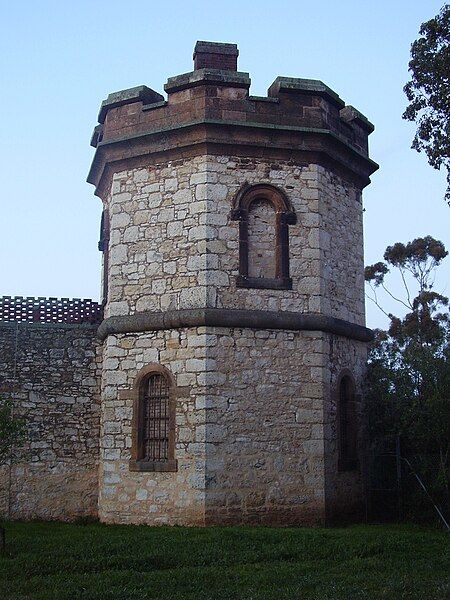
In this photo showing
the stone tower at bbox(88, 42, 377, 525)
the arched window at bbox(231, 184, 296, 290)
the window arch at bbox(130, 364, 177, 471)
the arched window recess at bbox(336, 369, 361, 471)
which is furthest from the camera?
the arched window recess at bbox(336, 369, 361, 471)

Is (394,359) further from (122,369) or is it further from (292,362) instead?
(122,369)

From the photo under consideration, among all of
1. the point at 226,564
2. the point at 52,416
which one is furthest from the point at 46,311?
the point at 226,564

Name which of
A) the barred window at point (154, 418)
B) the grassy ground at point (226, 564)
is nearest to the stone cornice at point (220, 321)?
the barred window at point (154, 418)

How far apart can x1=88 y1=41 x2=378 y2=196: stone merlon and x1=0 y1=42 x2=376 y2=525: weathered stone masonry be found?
26mm

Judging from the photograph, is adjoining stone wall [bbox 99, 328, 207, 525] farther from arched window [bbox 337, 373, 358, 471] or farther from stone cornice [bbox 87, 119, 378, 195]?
stone cornice [bbox 87, 119, 378, 195]

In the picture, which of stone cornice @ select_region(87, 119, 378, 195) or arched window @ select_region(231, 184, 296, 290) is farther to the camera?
stone cornice @ select_region(87, 119, 378, 195)

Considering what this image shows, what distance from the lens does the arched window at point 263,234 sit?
12398 millimetres

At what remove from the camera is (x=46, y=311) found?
13852mm

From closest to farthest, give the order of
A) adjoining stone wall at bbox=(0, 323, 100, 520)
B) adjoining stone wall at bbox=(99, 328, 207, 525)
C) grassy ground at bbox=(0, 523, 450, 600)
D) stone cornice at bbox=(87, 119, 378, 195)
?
grassy ground at bbox=(0, 523, 450, 600) → adjoining stone wall at bbox=(99, 328, 207, 525) → stone cornice at bbox=(87, 119, 378, 195) → adjoining stone wall at bbox=(0, 323, 100, 520)

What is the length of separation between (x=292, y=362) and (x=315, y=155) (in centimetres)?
355

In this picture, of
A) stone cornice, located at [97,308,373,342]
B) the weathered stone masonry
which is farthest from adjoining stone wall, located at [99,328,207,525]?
stone cornice, located at [97,308,373,342]

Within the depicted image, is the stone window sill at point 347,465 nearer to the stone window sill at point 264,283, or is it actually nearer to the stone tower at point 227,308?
the stone tower at point 227,308

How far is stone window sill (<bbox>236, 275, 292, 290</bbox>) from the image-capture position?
12.2 metres

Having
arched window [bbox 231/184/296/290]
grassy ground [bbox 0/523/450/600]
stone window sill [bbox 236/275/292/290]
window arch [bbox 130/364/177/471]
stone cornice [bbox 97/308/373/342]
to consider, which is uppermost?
arched window [bbox 231/184/296/290]
